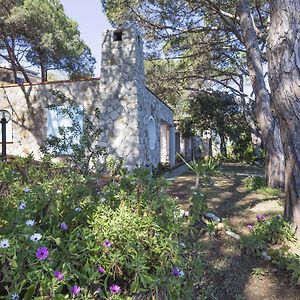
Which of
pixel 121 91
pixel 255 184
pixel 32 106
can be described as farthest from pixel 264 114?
pixel 32 106

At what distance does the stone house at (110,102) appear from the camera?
7891mm

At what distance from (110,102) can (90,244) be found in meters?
6.82

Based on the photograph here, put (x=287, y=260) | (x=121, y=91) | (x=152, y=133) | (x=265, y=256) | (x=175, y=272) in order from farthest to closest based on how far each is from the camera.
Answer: (x=152, y=133), (x=121, y=91), (x=265, y=256), (x=287, y=260), (x=175, y=272)

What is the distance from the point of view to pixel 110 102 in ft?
26.5

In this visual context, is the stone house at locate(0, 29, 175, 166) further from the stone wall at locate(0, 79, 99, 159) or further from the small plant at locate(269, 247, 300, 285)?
the small plant at locate(269, 247, 300, 285)

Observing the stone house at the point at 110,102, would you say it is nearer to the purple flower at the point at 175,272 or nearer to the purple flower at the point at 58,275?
the purple flower at the point at 175,272

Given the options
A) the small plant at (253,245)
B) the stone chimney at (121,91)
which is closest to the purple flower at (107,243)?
the small plant at (253,245)

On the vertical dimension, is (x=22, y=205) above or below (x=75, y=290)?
above

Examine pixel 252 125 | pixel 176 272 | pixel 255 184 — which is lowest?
pixel 255 184

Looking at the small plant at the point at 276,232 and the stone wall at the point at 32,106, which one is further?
the stone wall at the point at 32,106

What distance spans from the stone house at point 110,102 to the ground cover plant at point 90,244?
17.7ft

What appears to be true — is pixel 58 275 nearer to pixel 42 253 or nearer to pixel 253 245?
pixel 42 253

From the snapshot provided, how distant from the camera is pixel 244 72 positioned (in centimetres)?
1476

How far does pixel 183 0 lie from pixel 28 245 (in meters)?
8.98
